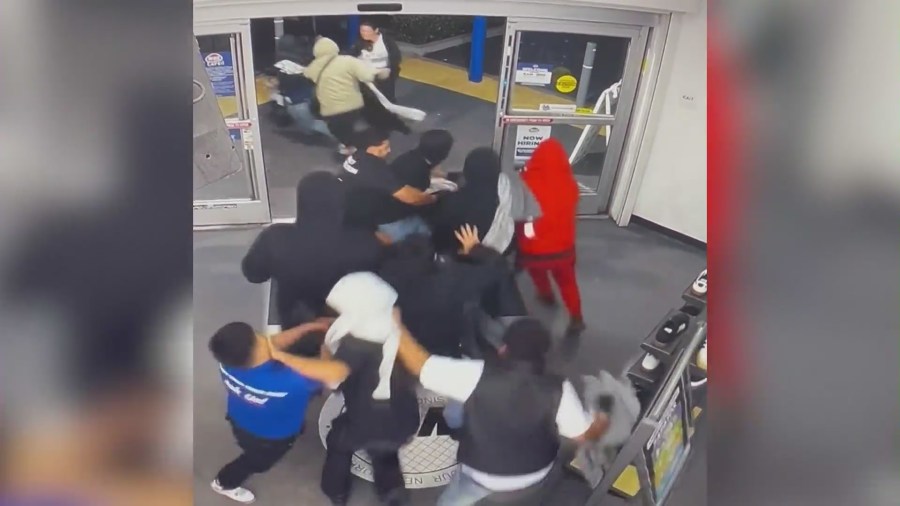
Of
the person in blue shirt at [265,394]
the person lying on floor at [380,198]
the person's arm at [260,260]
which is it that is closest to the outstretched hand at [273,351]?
the person in blue shirt at [265,394]

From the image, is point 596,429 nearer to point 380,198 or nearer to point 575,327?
point 575,327

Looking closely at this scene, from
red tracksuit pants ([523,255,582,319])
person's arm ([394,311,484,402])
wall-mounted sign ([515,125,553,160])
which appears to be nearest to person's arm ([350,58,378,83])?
wall-mounted sign ([515,125,553,160])

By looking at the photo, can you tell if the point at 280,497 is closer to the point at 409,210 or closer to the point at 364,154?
the point at 409,210

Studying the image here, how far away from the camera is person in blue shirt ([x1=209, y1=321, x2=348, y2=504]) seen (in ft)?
4.90

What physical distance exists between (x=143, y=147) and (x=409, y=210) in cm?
186

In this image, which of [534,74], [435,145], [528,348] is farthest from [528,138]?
[528,348]

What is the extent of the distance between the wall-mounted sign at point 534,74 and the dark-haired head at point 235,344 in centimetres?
127

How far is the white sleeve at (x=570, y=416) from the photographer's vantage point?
1.55 m

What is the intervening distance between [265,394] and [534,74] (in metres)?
1.38

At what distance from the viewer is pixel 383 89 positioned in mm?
2447

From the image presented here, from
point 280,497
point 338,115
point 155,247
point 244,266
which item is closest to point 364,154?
point 338,115

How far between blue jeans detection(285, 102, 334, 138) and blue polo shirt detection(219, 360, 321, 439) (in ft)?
3.41

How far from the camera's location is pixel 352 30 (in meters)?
2.12

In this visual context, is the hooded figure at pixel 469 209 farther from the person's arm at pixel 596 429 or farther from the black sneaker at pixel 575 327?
the person's arm at pixel 596 429
